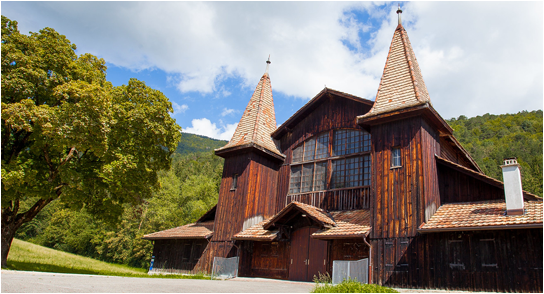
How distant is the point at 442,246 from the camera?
41.4 feet

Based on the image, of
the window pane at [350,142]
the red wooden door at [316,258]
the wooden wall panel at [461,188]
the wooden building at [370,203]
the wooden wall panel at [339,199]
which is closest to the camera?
the wooden building at [370,203]

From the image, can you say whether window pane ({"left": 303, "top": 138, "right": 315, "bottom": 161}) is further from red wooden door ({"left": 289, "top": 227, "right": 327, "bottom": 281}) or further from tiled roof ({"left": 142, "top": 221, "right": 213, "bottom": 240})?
tiled roof ({"left": 142, "top": 221, "right": 213, "bottom": 240})

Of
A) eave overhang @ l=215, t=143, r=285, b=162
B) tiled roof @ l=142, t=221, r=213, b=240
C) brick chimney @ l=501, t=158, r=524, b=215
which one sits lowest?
tiled roof @ l=142, t=221, r=213, b=240

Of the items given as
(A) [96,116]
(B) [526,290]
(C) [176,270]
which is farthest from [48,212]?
(B) [526,290]

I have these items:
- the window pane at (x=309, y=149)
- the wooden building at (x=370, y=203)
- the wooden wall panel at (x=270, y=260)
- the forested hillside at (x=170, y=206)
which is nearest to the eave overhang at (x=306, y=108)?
the wooden building at (x=370, y=203)

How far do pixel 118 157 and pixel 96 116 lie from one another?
2.08 metres

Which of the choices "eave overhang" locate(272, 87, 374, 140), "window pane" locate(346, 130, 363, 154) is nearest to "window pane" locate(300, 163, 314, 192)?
"window pane" locate(346, 130, 363, 154)

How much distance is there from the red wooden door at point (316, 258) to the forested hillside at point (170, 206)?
14077 mm

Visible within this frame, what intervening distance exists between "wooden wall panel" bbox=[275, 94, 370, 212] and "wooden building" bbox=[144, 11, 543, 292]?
7 cm

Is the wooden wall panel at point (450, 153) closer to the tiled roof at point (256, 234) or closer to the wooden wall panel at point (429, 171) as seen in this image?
the wooden wall panel at point (429, 171)

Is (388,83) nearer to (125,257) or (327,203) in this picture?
(327,203)

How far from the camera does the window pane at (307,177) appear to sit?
18919 millimetres

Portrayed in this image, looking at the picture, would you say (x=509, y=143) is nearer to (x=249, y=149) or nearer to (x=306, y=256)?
(x=249, y=149)

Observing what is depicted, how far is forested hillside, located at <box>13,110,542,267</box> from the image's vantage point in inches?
1734
